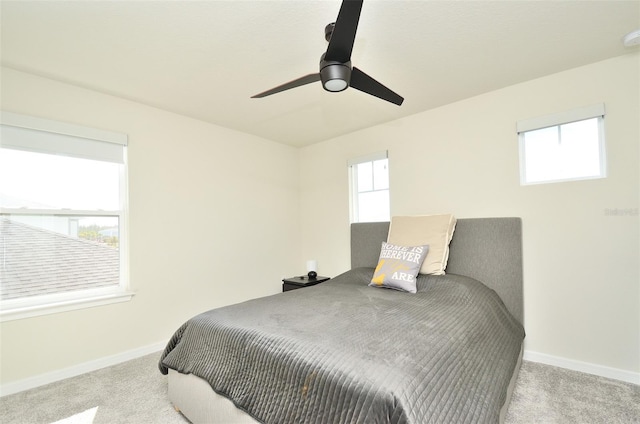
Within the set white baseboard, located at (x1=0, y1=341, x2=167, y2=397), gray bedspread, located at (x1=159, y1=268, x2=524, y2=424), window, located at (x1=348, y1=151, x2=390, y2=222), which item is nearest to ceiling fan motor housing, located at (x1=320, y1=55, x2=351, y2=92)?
gray bedspread, located at (x1=159, y1=268, x2=524, y2=424)

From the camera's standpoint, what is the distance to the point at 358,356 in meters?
1.25

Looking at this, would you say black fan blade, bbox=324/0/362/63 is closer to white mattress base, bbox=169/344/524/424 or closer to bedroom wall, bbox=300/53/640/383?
bedroom wall, bbox=300/53/640/383

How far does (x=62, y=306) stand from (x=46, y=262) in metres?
0.39

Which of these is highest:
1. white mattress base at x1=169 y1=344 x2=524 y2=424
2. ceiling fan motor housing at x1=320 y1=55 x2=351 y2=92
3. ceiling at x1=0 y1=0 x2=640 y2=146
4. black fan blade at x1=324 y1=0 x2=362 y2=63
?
ceiling at x1=0 y1=0 x2=640 y2=146

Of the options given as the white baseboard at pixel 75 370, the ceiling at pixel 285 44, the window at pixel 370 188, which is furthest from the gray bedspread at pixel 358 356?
the ceiling at pixel 285 44

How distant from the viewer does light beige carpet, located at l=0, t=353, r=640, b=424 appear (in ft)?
6.00

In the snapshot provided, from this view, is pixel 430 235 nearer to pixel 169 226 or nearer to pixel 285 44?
pixel 285 44

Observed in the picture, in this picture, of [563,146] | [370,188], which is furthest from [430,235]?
[563,146]

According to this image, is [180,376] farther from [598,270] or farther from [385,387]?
[598,270]

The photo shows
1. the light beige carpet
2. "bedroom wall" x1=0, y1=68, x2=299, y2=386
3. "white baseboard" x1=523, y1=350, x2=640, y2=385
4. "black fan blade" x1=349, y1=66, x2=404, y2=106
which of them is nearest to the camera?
"black fan blade" x1=349, y1=66, x2=404, y2=106

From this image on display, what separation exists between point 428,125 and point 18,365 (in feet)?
13.8

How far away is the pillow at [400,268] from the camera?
2.43 meters

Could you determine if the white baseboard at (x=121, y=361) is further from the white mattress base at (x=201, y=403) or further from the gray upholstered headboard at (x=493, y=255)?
the white mattress base at (x=201, y=403)

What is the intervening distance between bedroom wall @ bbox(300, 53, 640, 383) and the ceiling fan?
1.34m
